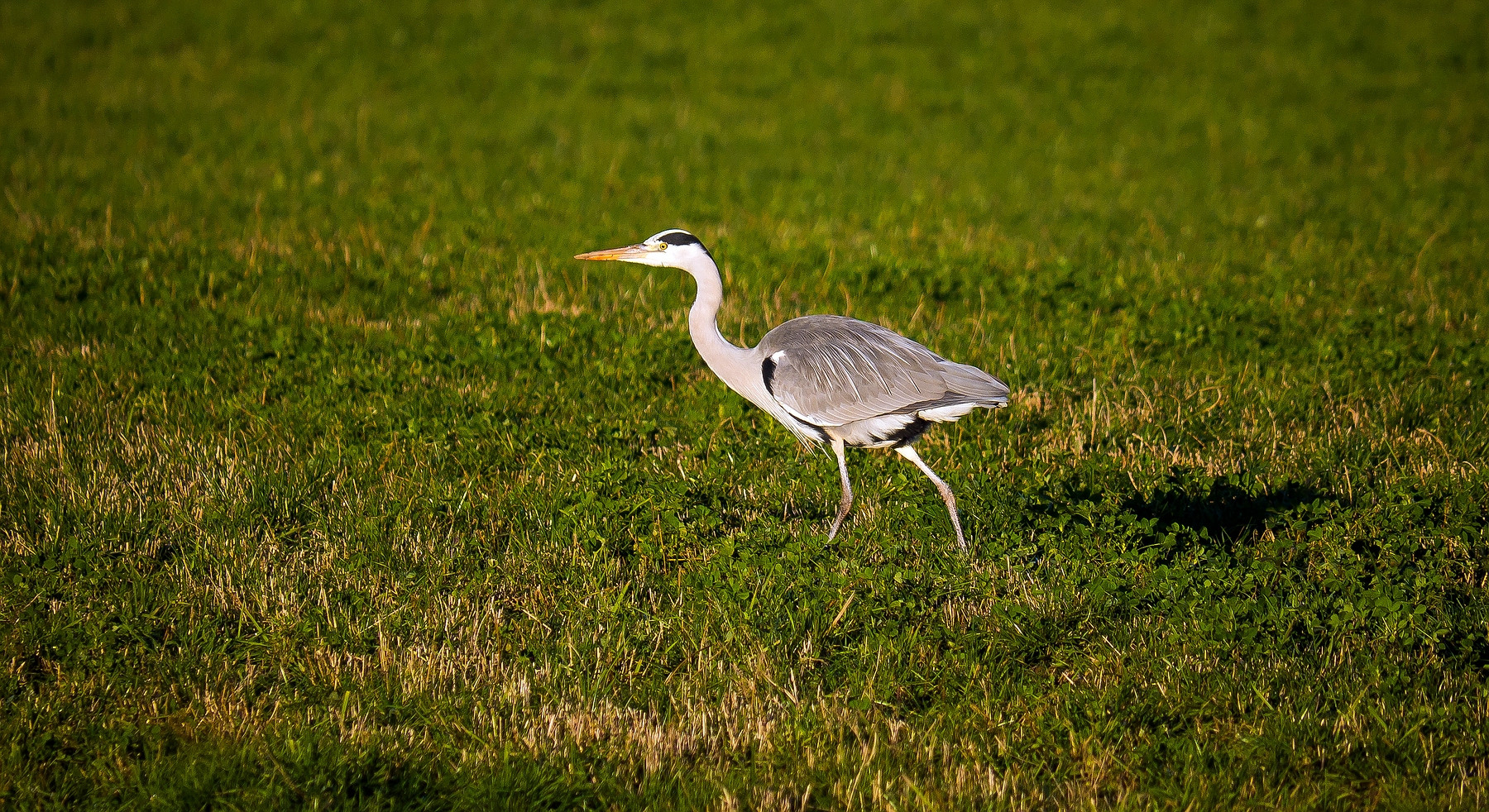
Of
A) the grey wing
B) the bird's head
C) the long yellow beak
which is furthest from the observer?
the long yellow beak

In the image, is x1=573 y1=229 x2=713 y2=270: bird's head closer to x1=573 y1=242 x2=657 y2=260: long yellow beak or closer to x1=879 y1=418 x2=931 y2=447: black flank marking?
x1=573 y1=242 x2=657 y2=260: long yellow beak

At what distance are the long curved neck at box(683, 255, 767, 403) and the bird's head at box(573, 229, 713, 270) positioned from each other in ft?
0.11

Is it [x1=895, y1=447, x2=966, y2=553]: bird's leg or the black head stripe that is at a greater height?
the black head stripe

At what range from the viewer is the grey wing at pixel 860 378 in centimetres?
536

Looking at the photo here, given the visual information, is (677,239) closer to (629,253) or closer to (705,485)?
(629,253)

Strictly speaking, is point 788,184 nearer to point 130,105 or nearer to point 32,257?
point 32,257

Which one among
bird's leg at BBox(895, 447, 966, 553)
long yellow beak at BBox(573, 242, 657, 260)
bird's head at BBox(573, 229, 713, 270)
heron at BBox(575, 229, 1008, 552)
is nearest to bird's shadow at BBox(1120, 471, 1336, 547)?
bird's leg at BBox(895, 447, 966, 553)

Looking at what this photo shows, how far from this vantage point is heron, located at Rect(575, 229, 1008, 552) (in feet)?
17.6

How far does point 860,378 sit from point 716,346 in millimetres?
727

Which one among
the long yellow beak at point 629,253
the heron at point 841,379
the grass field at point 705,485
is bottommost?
the grass field at point 705,485

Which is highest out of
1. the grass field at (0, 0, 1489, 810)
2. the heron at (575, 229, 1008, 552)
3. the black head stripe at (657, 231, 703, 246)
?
the black head stripe at (657, 231, 703, 246)

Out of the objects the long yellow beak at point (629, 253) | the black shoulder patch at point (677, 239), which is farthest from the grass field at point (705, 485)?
the black shoulder patch at point (677, 239)

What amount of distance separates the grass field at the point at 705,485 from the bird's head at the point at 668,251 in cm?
102

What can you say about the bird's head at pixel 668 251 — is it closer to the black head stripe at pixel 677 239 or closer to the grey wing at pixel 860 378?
the black head stripe at pixel 677 239
